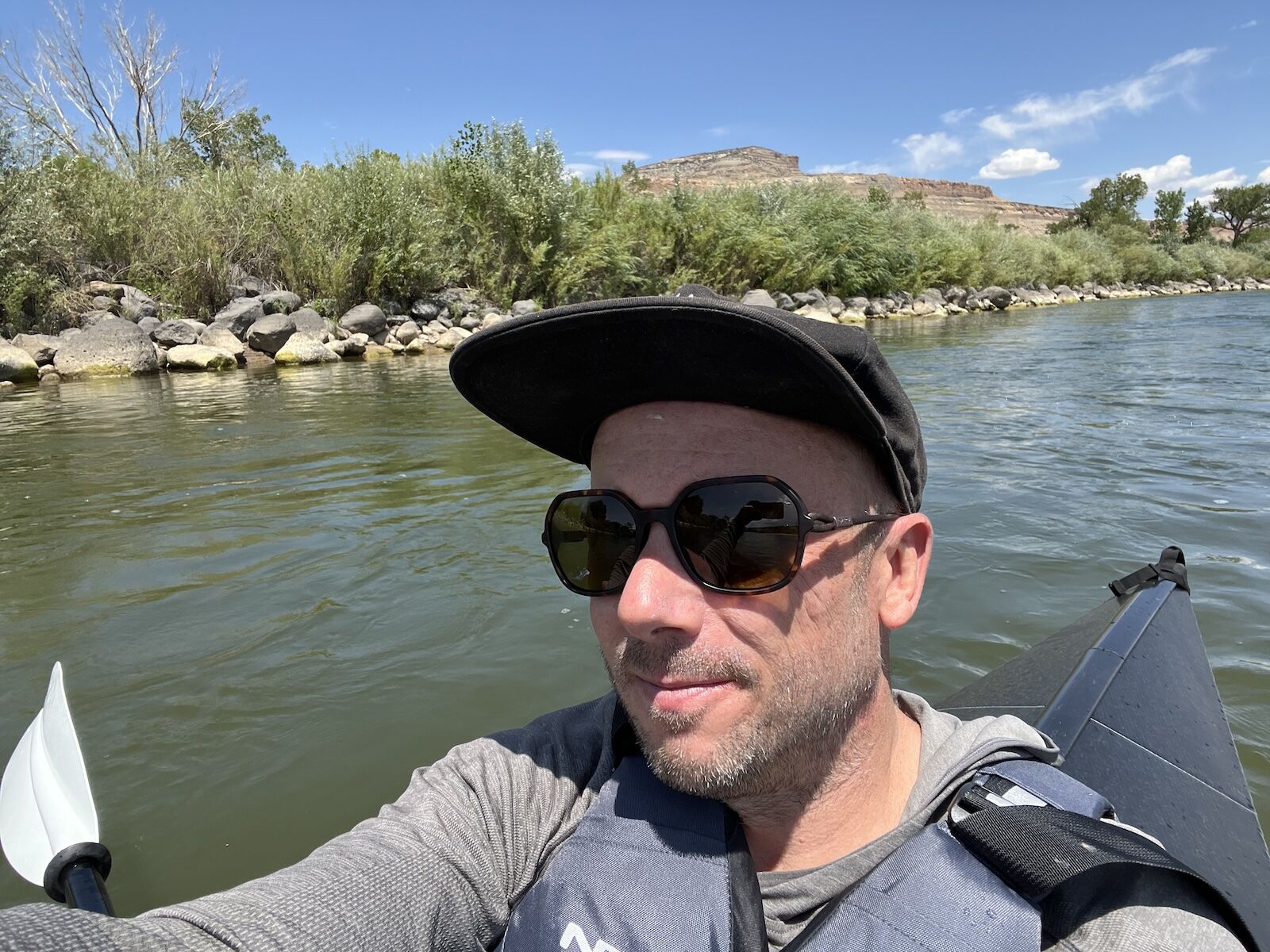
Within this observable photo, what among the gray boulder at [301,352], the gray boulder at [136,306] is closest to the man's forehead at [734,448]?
the gray boulder at [301,352]

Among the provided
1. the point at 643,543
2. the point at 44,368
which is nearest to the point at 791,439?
the point at 643,543

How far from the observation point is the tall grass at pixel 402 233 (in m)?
19.7

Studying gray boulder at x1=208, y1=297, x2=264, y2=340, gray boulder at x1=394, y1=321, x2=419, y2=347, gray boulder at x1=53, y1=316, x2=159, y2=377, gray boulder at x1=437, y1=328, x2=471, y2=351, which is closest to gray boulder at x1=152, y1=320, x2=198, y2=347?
gray boulder at x1=208, y1=297, x2=264, y2=340

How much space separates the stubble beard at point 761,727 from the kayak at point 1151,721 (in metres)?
0.67

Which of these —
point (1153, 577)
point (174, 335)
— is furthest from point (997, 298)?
point (1153, 577)

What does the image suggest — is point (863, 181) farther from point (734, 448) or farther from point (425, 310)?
point (734, 448)

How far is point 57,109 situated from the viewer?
3206 cm

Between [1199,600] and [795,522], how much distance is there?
3.99 meters

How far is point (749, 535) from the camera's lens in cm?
131

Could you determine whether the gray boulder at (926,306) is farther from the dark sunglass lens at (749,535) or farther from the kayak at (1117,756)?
the dark sunglass lens at (749,535)

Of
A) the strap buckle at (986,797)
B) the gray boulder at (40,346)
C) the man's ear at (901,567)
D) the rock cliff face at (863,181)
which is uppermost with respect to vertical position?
the rock cliff face at (863,181)

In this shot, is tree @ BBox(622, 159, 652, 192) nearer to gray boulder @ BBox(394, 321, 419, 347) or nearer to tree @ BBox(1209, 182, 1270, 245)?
gray boulder @ BBox(394, 321, 419, 347)

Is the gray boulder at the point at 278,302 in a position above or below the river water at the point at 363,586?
above

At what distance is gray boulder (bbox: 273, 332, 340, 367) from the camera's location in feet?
61.0
